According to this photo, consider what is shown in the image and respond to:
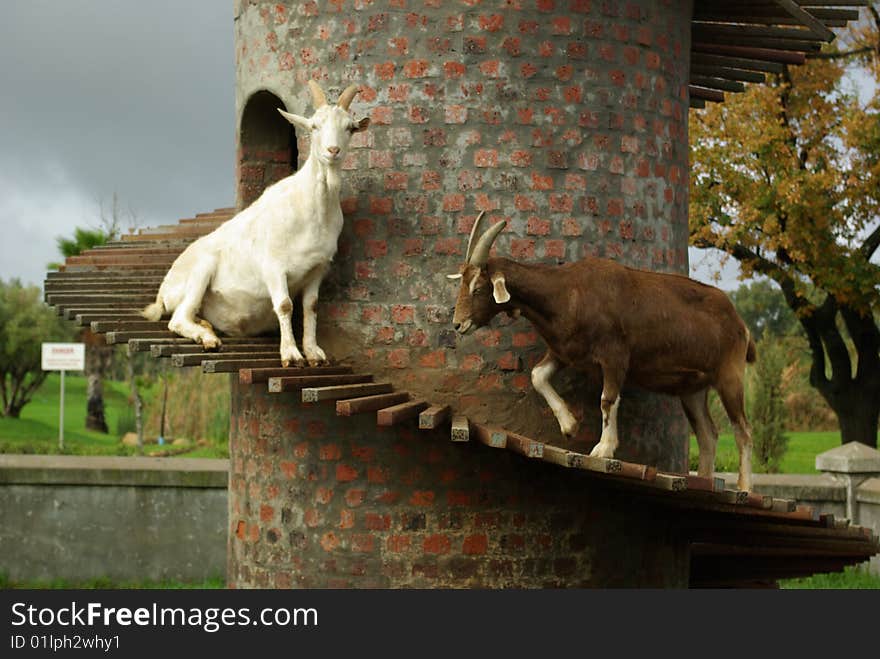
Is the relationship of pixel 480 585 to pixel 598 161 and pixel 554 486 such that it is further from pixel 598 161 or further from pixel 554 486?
pixel 598 161

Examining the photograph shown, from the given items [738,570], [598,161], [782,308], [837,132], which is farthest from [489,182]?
[782,308]

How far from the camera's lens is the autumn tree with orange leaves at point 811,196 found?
22703mm

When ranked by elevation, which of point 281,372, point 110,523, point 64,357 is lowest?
point 110,523

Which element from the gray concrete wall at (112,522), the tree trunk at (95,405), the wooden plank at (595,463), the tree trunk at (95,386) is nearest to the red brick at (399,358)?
the wooden plank at (595,463)

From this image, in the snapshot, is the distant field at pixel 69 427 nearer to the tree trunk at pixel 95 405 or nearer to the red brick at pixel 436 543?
the tree trunk at pixel 95 405

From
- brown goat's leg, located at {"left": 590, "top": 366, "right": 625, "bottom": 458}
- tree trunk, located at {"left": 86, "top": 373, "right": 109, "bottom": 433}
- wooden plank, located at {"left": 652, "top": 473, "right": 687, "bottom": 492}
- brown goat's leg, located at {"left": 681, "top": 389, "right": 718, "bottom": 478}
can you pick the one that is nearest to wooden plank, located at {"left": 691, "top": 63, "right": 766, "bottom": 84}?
brown goat's leg, located at {"left": 681, "top": 389, "right": 718, "bottom": 478}

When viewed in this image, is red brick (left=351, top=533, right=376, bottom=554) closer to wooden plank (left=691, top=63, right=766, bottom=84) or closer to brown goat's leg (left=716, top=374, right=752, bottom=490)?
brown goat's leg (left=716, top=374, right=752, bottom=490)

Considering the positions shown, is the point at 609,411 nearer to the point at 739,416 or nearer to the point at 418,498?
the point at 739,416

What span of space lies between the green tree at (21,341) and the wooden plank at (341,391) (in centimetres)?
2761

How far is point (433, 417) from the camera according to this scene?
8.38 metres

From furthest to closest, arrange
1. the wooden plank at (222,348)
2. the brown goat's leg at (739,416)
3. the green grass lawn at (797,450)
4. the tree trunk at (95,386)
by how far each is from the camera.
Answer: the tree trunk at (95,386) → the green grass lawn at (797,450) → the brown goat's leg at (739,416) → the wooden plank at (222,348)

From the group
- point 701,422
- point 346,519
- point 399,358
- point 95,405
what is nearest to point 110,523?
point 346,519

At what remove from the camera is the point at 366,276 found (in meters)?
9.19

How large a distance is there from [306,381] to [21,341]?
29267 mm
